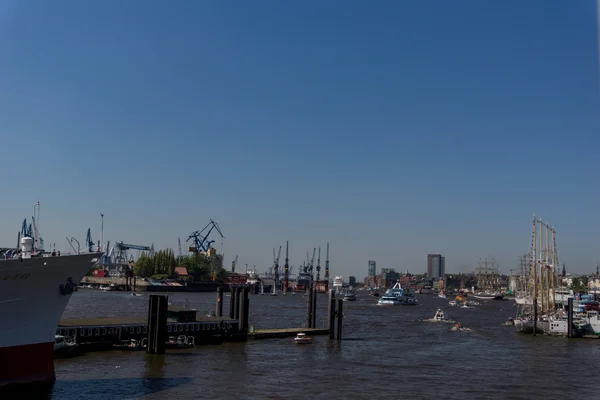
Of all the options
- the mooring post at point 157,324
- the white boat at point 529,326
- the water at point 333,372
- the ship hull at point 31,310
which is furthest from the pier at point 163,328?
the white boat at point 529,326

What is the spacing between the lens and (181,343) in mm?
51406

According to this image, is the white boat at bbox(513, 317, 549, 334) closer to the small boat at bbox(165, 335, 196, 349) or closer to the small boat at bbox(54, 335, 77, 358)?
the small boat at bbox(165, 335, 196, 349)

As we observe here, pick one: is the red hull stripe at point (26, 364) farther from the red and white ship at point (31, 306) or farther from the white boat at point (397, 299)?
the white boat at point (397, 299)

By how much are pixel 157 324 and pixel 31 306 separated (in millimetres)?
15550

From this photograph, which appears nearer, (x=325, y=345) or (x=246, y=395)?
(x=246, y=395)

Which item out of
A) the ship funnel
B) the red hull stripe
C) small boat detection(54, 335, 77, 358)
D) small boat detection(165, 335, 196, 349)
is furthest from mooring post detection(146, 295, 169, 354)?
the ship funnel

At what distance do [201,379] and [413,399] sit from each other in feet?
42.6

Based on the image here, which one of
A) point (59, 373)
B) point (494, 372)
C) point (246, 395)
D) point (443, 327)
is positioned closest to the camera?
point (246, 395)

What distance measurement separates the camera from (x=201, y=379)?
Answer: 3919 centimetres

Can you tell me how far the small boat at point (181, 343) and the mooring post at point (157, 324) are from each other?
3366 millimetres

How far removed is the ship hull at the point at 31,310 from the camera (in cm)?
3070

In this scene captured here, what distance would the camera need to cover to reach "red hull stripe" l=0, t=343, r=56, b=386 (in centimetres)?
3075

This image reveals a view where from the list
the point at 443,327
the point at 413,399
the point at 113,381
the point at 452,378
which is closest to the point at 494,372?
the point at 452,378

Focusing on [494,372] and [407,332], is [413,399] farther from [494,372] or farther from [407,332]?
[407,332]
